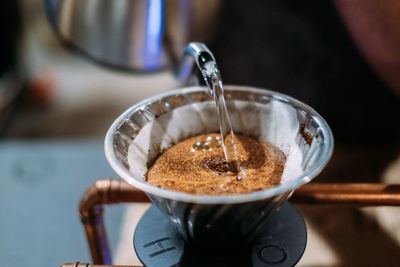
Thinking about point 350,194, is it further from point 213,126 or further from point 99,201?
point 99,201

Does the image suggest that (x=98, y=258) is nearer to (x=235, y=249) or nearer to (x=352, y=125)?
(x=235, y=249)

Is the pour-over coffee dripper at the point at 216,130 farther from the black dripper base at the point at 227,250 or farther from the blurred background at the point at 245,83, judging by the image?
the blurred background at the point at 245,83

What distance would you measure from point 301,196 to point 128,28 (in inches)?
22.2

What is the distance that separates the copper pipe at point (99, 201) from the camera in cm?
93

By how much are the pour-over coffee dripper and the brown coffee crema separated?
18 millimetres

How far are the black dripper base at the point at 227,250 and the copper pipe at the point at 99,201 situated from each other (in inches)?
4.3

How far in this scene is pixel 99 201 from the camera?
952 millimetres

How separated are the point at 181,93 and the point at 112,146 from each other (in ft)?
0.67

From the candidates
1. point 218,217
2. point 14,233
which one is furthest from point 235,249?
point 14,233

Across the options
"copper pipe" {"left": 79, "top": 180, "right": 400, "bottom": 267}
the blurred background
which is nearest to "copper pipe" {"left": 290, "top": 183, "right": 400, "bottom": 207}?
"copper pipe" {"left": 79, "top": 180, "right": 400, "bottom": 267}

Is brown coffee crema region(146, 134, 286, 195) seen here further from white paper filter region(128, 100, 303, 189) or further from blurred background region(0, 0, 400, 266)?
blurred background region(0, 0, 400, 266)

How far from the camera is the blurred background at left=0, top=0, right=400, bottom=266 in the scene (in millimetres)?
1093

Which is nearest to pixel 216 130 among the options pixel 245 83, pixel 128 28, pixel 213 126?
pixel 213 126

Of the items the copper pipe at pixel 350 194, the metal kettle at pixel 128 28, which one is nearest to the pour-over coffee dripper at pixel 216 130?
the copper pipe at pixel 350 194
